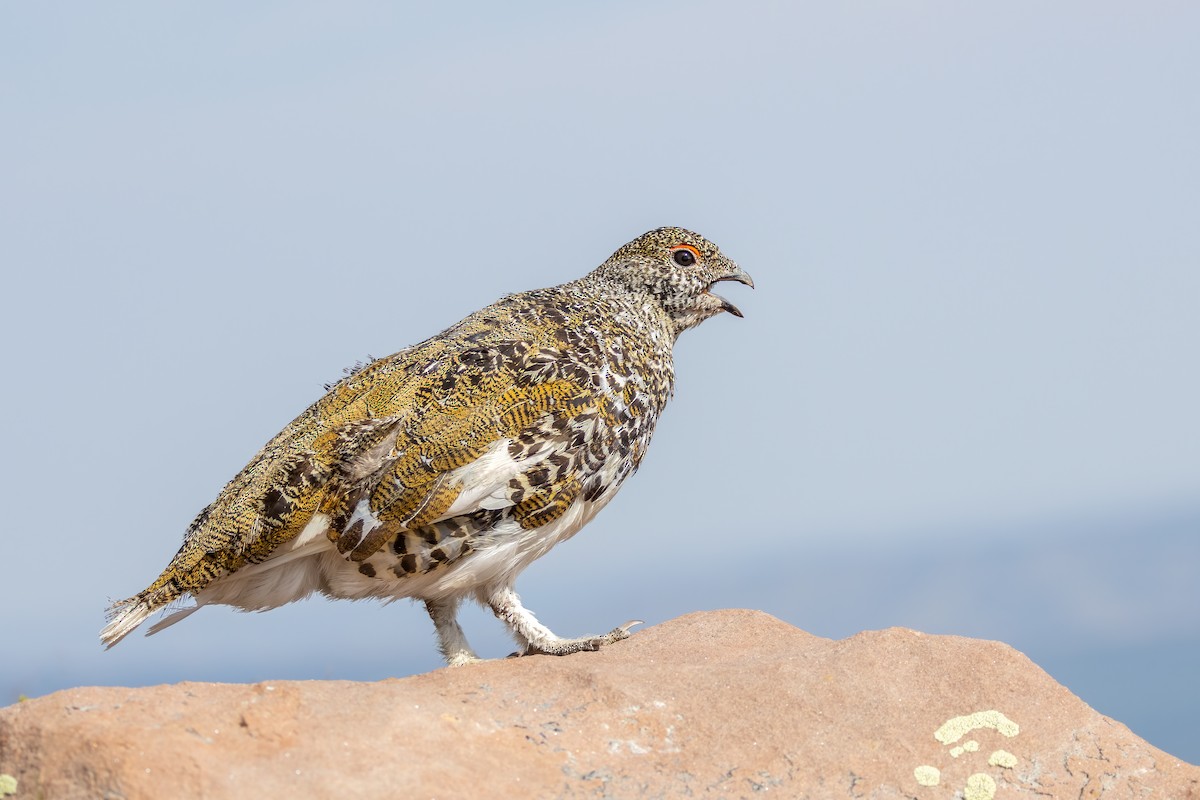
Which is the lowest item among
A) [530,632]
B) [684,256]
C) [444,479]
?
[530,632]

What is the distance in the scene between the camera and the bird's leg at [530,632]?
881 cm

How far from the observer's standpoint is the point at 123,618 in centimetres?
815

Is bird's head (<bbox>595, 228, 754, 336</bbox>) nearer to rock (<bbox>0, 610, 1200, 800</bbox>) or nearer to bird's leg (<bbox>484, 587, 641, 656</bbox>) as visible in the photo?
bird's leg (<bbox>484, 587, 641, 656</bbox>)

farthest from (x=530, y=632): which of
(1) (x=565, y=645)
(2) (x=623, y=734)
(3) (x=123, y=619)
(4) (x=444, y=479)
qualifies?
(3) (x=123, y=619)

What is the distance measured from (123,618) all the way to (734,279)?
4.78 m

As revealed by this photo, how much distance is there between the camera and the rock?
6.01 meters

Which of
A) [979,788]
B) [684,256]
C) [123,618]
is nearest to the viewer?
[979,788]

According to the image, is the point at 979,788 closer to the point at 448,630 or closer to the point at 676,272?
the point at 448,630

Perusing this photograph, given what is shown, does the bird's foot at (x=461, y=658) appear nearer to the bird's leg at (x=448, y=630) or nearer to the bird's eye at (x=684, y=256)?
the bird's leg at (x=448, y=630)

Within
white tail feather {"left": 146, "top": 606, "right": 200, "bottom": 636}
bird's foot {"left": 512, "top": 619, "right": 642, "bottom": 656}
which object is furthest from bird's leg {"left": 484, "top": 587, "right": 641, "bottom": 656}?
white tail feather {"left": 146, "top": 606, "right": 200, "bottom": 636}

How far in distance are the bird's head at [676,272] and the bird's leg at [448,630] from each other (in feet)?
8.40

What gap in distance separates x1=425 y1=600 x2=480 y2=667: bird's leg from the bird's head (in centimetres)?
256

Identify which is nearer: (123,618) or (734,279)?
(123,618)

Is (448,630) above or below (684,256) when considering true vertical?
below
